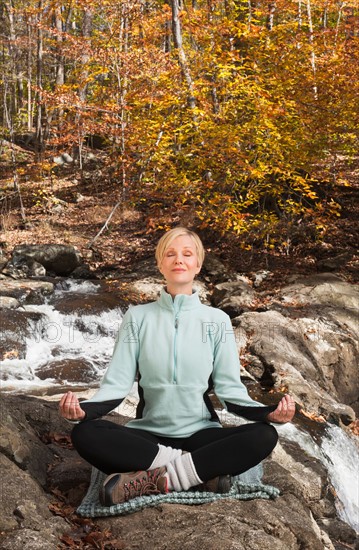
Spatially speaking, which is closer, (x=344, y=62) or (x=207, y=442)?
(x=207, y=442)

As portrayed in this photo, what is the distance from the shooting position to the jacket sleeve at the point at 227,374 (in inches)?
116

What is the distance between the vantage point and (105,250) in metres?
13.2

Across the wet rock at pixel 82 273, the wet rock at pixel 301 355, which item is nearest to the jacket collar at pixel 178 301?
the wet rock at pixel 301 355

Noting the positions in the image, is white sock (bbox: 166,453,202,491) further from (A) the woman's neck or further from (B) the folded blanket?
(A) the woman's neck

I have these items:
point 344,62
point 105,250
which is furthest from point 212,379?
point 105,250

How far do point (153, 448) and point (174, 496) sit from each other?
0.24 m

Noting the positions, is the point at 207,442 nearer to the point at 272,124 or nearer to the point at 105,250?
the point at 272,124

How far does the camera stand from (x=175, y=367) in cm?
288

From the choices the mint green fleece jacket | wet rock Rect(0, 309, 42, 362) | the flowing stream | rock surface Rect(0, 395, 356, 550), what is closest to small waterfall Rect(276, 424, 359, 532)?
the flowing stream

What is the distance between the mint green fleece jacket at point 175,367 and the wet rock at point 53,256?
8.96 m

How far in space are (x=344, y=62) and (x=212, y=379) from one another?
7.75 meters

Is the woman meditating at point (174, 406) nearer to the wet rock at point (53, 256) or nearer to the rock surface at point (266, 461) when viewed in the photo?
the rock surface at point (266, 461)

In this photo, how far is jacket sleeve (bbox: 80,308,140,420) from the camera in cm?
282

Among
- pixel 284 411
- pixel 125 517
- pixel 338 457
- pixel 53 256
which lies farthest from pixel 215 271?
pixel 125 517
